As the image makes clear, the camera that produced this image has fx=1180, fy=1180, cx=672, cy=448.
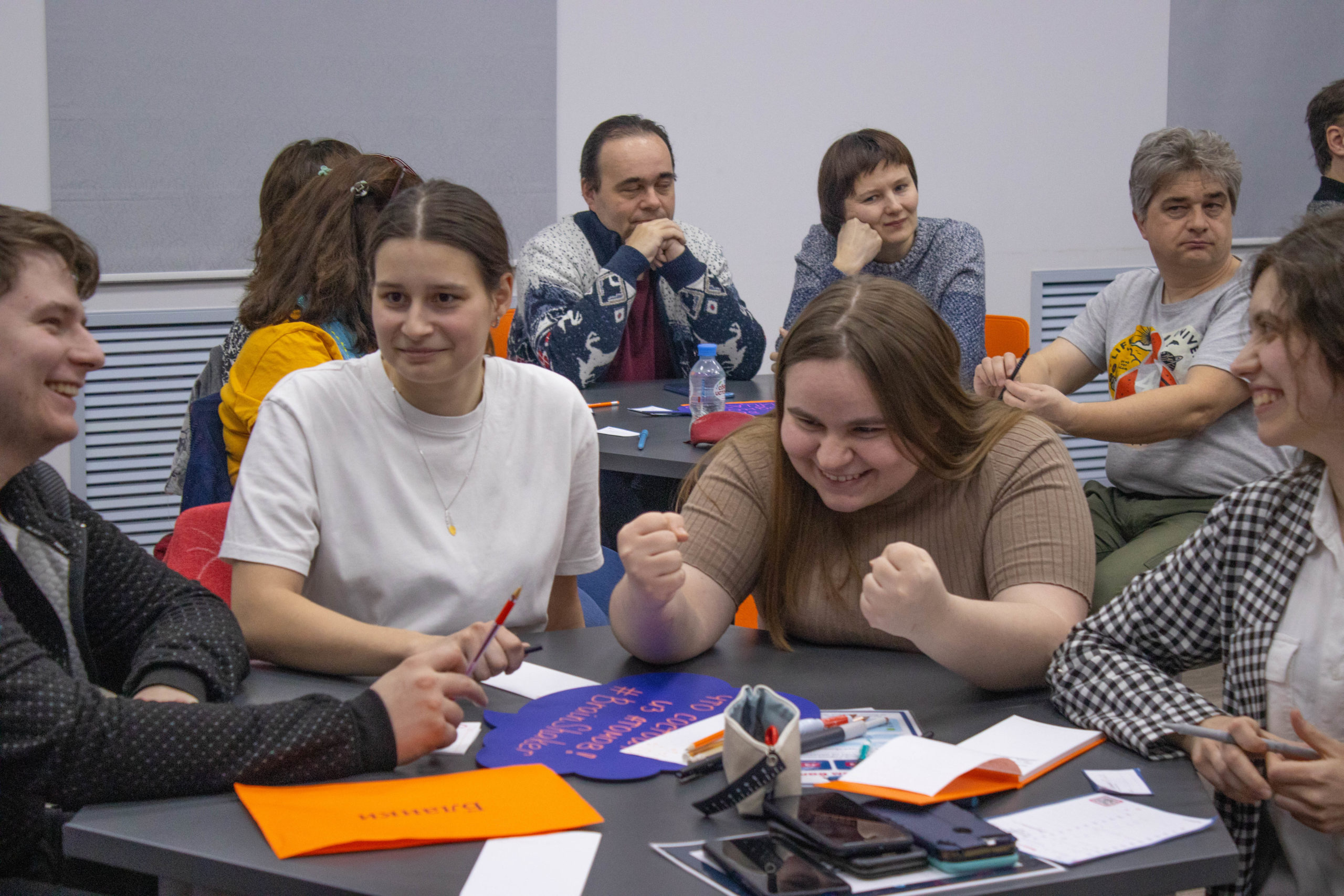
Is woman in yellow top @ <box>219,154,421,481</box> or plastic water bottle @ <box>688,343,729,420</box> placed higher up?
woman in yellow top @ <box>219,154,421,481</box>

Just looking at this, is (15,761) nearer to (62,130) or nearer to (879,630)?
(879,630)

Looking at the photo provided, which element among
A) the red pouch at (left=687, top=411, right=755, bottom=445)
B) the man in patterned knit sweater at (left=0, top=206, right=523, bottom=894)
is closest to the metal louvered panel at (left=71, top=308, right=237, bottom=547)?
the red pouch at (left=687, top=411, right=755, bottom=445)

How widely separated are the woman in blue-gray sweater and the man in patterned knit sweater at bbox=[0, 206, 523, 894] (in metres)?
2.33

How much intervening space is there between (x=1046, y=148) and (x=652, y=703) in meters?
4.41

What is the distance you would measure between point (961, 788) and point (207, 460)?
164 centimetres

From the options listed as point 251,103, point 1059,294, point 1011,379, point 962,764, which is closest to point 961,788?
point 962,764

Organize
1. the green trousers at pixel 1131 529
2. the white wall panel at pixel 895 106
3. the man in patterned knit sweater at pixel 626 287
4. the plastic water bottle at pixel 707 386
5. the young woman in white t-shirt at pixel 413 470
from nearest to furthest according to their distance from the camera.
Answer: the young woman in white t-shirt at pixel 413 470 → the green trousers at pixel 1131 529 → the plastic water bottle at pixel 707 386 → the man in patterned knit sweater at pixel 626 287 → the white wall panel at pixel 895 106

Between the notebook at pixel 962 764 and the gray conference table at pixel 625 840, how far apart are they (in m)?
0.02

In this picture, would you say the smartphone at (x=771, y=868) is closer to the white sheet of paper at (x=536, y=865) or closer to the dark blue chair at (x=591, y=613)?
the white sheet of paper at (x=536, y=865)

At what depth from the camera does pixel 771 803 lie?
42.6 inches

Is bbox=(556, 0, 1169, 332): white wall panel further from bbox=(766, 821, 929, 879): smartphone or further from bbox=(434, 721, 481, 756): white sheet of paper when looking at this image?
bbox=(766, 821, 929, 879): smartphone

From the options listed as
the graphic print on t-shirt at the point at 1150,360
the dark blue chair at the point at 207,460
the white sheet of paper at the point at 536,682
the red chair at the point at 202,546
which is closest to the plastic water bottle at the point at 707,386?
the graphic print on t-shirt at the point at 1150,360

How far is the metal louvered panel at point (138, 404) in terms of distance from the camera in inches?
165

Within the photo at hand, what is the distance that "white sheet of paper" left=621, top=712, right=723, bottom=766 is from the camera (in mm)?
1209
